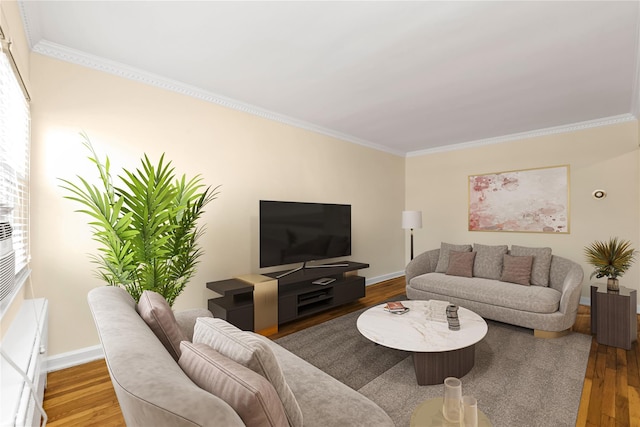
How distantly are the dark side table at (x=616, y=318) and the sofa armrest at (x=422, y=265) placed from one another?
6.34 ft

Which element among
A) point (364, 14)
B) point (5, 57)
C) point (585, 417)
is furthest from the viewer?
point (364, 14)

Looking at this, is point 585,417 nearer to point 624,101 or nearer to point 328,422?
point 328,422

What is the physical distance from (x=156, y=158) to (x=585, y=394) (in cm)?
A: 403

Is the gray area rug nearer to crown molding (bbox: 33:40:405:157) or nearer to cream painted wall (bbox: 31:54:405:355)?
cream painted wall (bbox: 31:54:405:355)

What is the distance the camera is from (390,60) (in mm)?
2678

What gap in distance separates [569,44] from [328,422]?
312 centimetres

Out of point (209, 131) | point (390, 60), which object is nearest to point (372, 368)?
point (390, 60)

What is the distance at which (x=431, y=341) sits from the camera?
2287 mm

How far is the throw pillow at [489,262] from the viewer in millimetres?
4113

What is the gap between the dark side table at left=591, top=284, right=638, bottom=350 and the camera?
9.36ft

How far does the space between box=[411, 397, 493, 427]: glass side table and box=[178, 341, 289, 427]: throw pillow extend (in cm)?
59

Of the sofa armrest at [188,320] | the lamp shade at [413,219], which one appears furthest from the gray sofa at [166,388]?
the lamp shade at [413,219]

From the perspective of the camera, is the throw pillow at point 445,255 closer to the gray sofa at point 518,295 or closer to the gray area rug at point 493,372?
the gray sofa at point 518,295

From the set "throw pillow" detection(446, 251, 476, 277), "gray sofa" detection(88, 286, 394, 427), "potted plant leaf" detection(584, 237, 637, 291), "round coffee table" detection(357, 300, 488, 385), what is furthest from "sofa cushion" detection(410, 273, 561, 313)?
"gray sofa" detection(88, 286, 394, 427)
